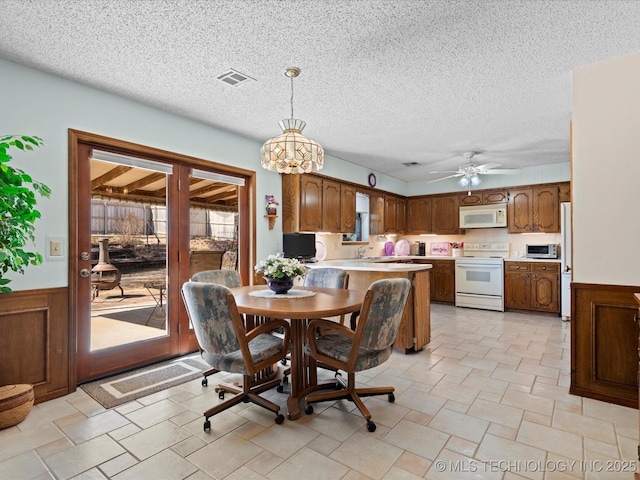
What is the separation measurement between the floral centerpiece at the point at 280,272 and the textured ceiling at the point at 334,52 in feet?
4.84

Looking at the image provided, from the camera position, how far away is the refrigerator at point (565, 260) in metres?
4.74

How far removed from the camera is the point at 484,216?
21.0ft

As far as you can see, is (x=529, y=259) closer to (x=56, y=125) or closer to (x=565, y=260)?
(x=565, y=260)

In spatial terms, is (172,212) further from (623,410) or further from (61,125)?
(623,410)

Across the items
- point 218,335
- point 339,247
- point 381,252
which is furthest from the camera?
point 381,252

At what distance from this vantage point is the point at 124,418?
2.31 metres

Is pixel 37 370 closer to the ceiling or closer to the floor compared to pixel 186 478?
closer to the ceiling

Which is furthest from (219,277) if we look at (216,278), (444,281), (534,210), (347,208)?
(534,210)

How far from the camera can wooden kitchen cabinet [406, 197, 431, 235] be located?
23.5ft

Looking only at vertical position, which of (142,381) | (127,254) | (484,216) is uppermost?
(484,216)

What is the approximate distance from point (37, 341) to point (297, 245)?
2.84 metres

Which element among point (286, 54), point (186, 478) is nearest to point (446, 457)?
point (186, 478)

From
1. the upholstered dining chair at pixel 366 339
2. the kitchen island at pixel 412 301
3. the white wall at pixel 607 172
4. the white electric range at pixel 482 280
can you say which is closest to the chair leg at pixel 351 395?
the upholstered dining chair at pixel 366 339

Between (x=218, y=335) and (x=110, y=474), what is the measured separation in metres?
0.83
